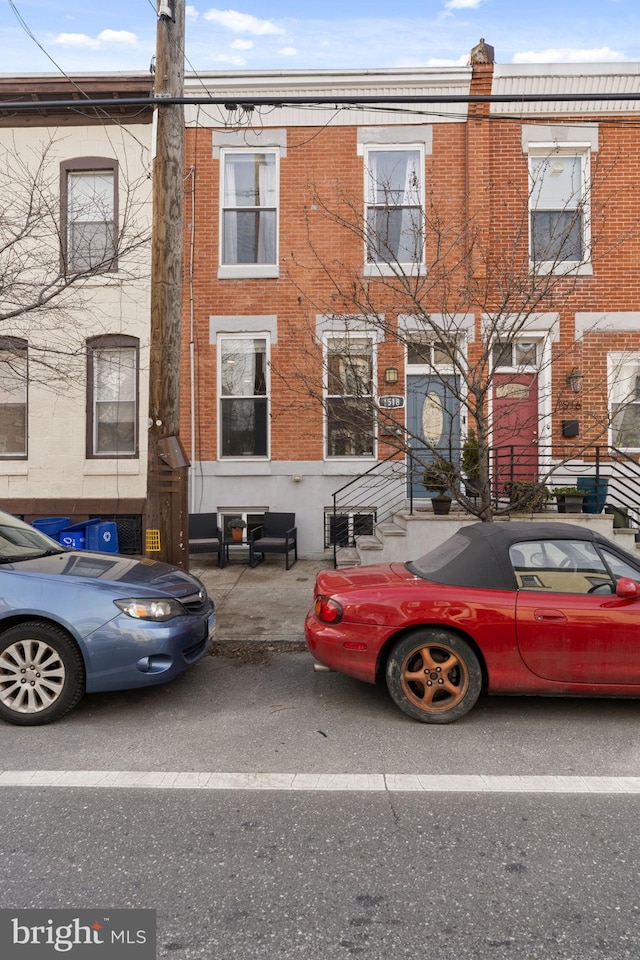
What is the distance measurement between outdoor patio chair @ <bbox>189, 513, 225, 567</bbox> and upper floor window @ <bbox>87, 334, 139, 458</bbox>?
5.60 feet

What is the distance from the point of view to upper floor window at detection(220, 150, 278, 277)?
10953 mm

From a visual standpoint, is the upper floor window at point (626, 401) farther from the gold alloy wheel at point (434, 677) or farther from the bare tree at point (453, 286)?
the gold alloy wheel at point (434, 677)

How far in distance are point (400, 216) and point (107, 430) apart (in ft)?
20.9

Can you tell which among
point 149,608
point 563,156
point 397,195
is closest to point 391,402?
point 397,195

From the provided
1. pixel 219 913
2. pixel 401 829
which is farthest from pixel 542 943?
pixel 219 913

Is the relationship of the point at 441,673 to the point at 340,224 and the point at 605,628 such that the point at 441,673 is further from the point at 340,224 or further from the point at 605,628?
the point at 340,224

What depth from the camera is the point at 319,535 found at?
1071 cm

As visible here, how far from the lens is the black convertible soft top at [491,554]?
463 centimetres

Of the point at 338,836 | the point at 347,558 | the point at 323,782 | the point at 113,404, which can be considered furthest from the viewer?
the point at 113,404

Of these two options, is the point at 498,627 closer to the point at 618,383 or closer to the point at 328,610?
the point at 328,610

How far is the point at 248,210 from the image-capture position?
36.0 ft

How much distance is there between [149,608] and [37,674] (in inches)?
34.5

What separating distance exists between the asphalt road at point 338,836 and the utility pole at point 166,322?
211cm

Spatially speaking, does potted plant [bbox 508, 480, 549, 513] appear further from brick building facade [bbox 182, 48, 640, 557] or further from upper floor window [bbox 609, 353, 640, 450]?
upper floor window [bbox 609, 353, 640, 450]
